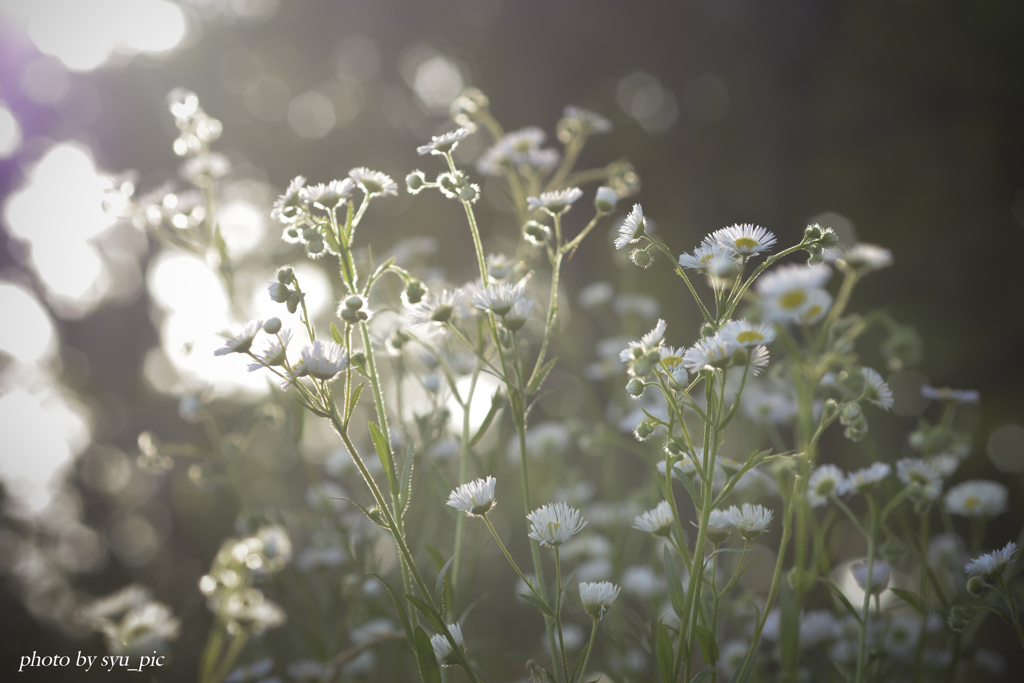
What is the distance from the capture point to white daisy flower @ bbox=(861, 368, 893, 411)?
73cm

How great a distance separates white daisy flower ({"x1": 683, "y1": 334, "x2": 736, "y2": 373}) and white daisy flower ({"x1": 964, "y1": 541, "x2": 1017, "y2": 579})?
0.37m

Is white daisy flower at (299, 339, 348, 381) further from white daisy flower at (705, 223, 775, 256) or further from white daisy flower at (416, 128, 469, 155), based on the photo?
white daisy flower at (705, 223, 775, 256)

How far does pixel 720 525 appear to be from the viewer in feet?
2.33

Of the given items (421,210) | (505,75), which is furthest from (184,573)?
(505,75)

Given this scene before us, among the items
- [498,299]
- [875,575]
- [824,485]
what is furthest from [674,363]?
[875,575]

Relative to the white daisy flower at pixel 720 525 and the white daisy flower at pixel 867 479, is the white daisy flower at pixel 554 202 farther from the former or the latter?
the white daisy flower at pixel 867 479

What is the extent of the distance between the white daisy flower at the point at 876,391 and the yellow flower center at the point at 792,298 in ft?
0.89

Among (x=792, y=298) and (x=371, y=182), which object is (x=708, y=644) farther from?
(x=371, y=182)

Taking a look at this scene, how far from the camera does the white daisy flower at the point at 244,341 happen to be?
26.0 inches

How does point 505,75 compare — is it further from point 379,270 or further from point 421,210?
point 379,270

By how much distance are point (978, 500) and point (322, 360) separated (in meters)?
1.08

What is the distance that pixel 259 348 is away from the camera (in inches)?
25.8

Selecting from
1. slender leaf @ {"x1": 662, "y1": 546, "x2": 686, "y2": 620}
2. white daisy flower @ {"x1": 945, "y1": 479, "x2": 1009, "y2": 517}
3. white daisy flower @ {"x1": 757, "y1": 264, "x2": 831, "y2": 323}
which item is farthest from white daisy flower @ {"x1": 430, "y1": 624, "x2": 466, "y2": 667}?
white daisy flower @ {"x1": 945, "y1": 479, "x2": 1009, "y2": 517}

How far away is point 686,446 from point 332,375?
39cm
